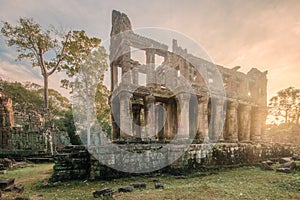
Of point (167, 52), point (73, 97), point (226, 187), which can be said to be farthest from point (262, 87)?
point (73, 97)

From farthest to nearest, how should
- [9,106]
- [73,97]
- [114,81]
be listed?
1. [73,97]
2. [9,106]
3. [114,81]

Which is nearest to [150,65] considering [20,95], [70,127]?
[70,127]

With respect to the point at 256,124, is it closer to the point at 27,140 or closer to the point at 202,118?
the point at 202,118

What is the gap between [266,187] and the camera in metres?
5.55

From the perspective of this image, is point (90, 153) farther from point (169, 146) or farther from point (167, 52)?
point (167, 52)

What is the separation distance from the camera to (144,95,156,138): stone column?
11.6 meters

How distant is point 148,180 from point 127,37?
8683 mm

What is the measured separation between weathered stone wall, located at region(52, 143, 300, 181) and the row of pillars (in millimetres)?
2225

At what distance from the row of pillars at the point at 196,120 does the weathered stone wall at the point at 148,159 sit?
2225 millimetres

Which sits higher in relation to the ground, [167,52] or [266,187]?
[167,52]

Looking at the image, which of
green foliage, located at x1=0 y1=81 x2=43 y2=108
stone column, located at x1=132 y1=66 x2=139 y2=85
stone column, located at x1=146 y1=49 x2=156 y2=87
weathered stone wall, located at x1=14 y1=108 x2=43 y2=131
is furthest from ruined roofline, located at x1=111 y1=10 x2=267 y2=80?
green foliage, located at x1=0 y1=81 x2=43 y2=108

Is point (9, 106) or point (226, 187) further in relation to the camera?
point (9, 106)

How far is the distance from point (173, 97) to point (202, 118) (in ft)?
8.23

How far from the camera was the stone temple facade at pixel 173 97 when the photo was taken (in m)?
11.2
